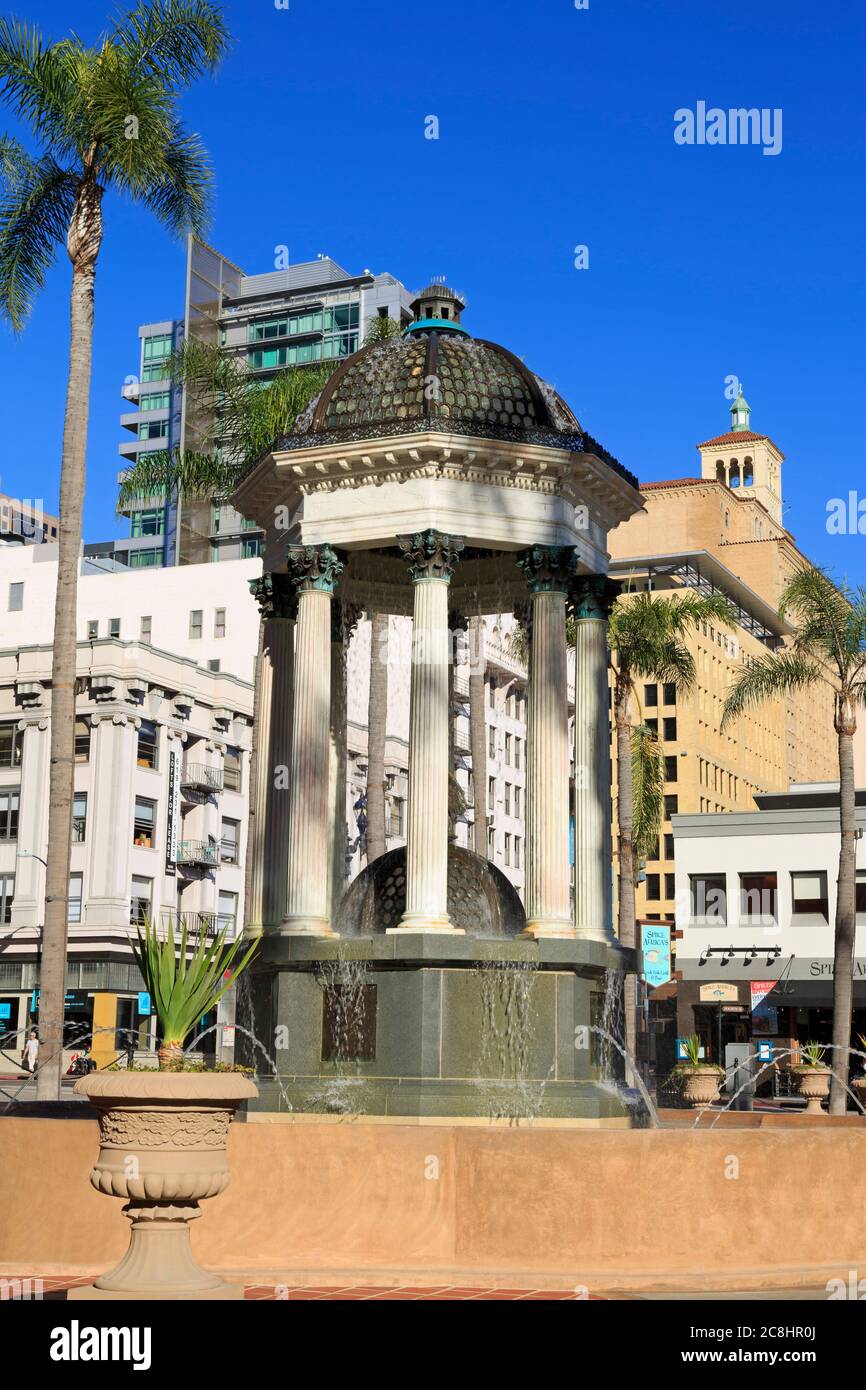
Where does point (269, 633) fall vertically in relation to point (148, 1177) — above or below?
above

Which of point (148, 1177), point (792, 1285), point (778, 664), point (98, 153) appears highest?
point (98, 153)

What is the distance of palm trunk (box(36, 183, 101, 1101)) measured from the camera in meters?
29.4

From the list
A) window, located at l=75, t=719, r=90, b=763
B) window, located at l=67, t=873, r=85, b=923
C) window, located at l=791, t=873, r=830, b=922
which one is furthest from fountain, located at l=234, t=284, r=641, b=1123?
window, located at l=75, t=719, r=90, b=763

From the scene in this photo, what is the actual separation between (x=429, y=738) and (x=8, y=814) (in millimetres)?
59957

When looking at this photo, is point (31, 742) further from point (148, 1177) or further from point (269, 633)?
point (148, 1177)

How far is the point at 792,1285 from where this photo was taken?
583 inches

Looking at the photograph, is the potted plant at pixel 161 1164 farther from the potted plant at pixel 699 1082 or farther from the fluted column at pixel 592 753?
the potted plant at pixel 699 1082

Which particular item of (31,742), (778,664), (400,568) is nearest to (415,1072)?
(400,568)

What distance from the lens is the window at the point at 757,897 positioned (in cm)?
7425

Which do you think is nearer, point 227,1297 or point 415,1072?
point 227,1297

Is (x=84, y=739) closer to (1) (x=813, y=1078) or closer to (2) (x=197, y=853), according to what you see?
(2) (x=197, y=853)

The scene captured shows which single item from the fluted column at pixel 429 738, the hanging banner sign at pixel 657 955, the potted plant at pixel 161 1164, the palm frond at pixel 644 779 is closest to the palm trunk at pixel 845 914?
the hanging banner sign at pixel 657 955

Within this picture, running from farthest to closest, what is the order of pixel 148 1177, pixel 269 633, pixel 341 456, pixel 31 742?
pixel 31 742, pixel 269 633, pixel 341 456, pixel 148 1177
